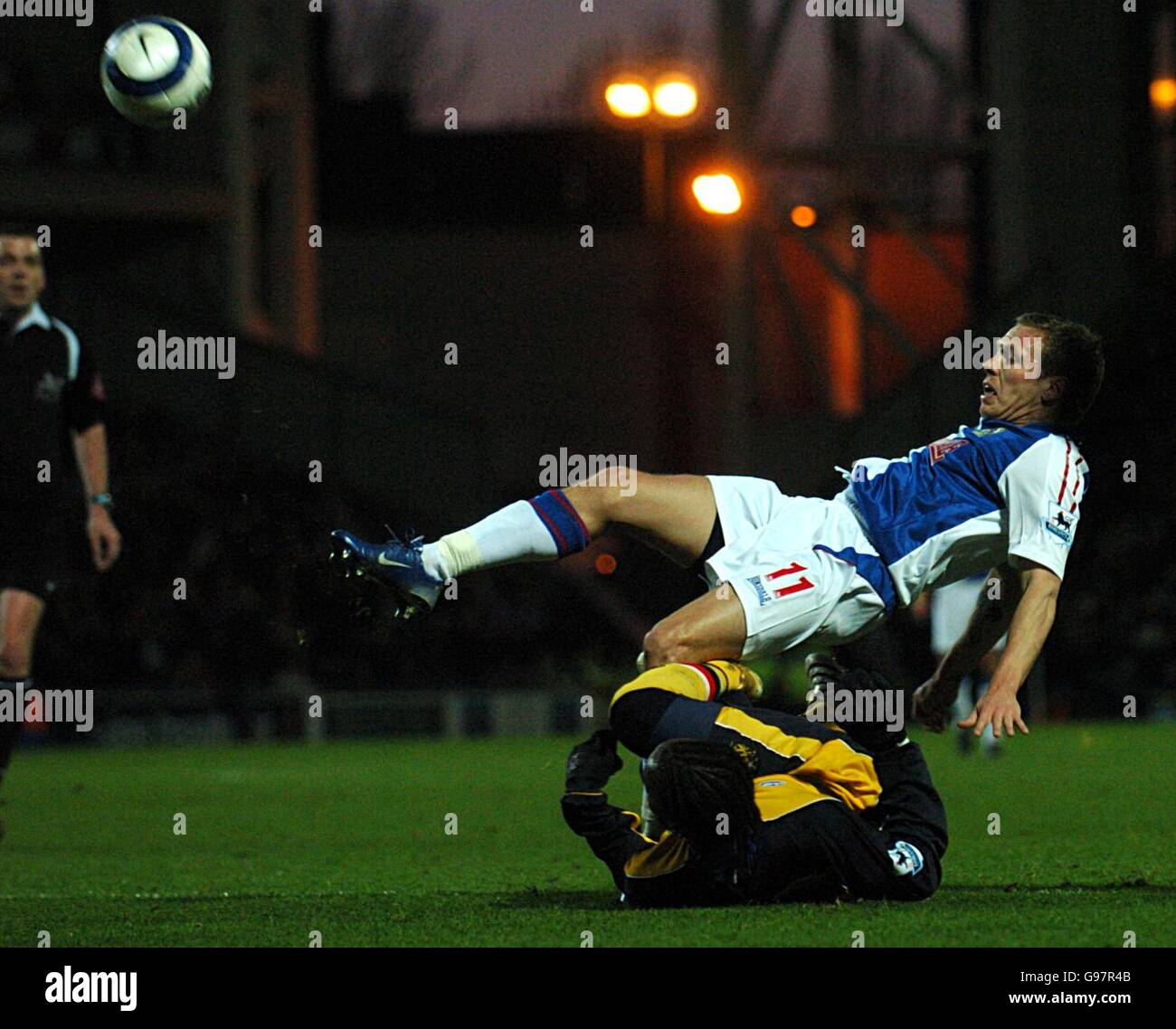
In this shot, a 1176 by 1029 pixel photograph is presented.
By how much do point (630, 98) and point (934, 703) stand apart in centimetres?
1095

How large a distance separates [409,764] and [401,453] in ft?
27.5

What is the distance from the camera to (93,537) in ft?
25.8

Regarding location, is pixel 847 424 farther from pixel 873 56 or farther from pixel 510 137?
pixel 510 137

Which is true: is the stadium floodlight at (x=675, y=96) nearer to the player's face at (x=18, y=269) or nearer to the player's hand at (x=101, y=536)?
the player's face at (x=18, y=269)

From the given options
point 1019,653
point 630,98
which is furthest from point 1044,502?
point 630,98

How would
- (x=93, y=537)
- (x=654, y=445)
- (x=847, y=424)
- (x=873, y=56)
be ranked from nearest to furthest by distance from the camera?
1. (x=93, y=537)
2. (x=847, y=424)
3. (x=873, y=56)
4. (x=654, y=445)

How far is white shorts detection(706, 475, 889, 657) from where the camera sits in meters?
5.57

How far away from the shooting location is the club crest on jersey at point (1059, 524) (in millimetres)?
5531

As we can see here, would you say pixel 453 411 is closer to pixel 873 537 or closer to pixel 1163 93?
pixel 1163 93

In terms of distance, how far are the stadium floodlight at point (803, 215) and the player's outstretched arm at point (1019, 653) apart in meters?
10.5

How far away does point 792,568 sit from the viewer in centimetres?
561

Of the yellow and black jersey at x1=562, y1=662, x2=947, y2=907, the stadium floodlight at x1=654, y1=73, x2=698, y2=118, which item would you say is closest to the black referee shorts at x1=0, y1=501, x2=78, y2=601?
the yellow and black jersey at x1=562, y1=662, x2=947, y2=907
